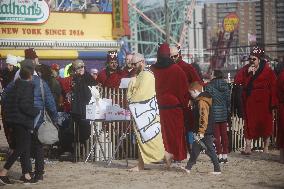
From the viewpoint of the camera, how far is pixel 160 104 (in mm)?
9328

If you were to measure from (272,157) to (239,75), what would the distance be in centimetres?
157

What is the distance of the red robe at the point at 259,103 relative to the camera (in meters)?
10.8

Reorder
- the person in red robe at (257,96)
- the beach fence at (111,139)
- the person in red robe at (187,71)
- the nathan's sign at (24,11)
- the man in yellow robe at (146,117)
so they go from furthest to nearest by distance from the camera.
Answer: the nathan's sign at (24,11), the person in red robe at (257,96), the beach fence at (111,139), the person in red robe at (187,71), the man in yellow robe at (146,117)

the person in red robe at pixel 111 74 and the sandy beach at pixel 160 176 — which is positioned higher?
the person in red robe at pixel 111 74

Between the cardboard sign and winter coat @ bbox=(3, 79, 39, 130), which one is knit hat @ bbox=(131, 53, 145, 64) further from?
winter coat @ bbox=(3, 79, 39, 130)

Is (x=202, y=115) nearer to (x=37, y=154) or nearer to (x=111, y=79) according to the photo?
(x=37, y=154)

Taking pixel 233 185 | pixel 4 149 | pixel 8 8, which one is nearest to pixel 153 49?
pixel 8 8

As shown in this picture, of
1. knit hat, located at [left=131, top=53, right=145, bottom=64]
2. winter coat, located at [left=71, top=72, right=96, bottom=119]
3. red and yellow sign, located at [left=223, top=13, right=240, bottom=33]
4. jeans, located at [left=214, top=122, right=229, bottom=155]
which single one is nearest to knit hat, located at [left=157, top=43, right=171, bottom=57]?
knit hat, located at [left=131, top=53, right=145, bottom=64]

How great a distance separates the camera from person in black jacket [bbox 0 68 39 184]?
795 cm

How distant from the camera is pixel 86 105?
390 inches

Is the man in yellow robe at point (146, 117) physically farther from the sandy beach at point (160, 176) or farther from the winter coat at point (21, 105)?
the winter coat at point (21, 105)

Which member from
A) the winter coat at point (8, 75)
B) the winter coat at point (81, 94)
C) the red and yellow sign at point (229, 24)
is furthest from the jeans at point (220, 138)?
the red and yellow sign at point (229, 24)

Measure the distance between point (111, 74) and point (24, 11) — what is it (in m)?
14.2

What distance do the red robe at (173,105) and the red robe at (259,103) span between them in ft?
6.71
